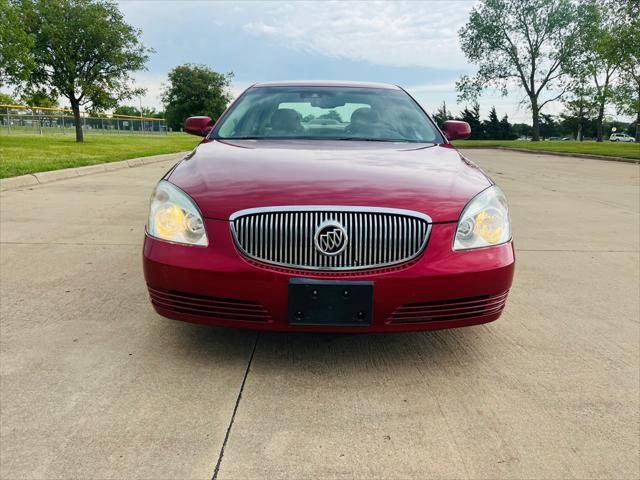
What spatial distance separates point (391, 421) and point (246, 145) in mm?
1847

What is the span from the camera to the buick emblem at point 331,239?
2273mm

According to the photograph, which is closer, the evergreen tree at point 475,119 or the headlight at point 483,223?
the headlight at point 483,223

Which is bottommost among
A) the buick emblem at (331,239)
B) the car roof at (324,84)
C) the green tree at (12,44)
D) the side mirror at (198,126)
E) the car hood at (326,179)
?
the buick emblem at (331,239)

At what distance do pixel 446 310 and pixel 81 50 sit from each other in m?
25.7

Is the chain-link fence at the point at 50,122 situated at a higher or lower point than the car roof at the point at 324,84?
lower

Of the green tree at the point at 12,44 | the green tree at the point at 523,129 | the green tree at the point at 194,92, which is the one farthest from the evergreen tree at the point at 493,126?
the green tree at the point at 12,44

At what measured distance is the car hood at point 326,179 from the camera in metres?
2.38

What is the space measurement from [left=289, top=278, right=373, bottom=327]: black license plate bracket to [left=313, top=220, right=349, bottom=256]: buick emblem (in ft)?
0.42

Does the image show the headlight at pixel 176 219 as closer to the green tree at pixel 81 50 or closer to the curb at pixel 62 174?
the curb at pixel 62 174

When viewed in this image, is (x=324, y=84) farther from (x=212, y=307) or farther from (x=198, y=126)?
(x=212, y=307)

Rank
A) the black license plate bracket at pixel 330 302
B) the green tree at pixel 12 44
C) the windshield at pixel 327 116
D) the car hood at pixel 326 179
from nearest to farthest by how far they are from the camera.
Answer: the black license plate bracket at pixel 330 302
the car hood at pixel 326 179
the windshield at pixel 327 116
the green tree at pixel 12 44

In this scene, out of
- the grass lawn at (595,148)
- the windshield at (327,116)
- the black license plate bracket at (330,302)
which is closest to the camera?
the black license plate bracket at (330,302)

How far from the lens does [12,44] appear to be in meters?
18.0

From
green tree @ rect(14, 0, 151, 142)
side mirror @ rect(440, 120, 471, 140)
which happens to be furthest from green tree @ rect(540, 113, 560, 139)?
side mirror @ rect(440, 120, 471, 140)
